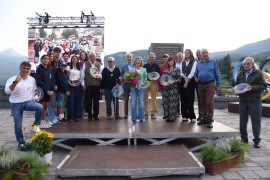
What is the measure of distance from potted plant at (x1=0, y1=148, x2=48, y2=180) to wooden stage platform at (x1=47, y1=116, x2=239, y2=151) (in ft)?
5.29

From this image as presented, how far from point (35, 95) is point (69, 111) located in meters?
1.28

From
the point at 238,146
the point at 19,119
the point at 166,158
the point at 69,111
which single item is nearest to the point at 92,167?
the point at 166,158

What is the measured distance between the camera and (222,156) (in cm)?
425

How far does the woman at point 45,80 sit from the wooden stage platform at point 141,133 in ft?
1.85

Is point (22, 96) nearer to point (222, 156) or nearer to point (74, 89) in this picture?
point (74, 89)

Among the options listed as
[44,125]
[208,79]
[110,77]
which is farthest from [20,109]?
[208,79]

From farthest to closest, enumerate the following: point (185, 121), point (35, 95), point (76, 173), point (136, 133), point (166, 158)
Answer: point (185, 121)
point (35, 95)
point (136, 133)
point (166, 158)
point (76, 173)

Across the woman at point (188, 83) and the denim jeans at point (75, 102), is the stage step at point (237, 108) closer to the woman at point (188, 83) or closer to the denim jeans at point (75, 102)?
the woman at point (188, 83)

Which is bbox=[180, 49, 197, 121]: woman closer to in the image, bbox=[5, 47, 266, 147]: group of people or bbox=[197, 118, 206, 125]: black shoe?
bbox=[5, 47, 266, 147]: group of people

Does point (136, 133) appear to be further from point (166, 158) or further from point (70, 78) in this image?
point (70, 78)

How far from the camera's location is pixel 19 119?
5.19 m

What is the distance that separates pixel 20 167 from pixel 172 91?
3839mm

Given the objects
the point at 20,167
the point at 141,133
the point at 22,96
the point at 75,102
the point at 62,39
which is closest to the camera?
the point at 20,167

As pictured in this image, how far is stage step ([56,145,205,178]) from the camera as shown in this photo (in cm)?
383
